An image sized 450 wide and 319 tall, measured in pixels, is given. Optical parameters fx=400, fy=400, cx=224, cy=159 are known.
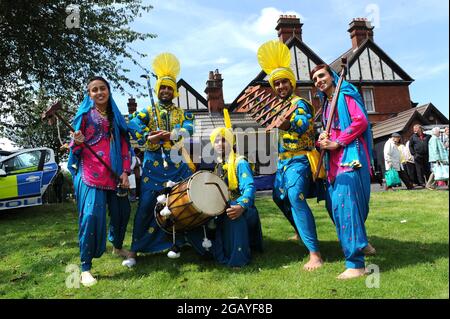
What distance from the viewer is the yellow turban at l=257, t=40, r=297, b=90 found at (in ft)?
14.6

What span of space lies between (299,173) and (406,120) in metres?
19.1

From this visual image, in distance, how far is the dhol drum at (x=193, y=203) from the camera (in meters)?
3.92

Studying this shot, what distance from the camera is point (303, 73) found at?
23.2m

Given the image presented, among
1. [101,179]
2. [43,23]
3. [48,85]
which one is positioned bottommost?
[101,179]

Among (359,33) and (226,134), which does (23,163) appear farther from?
(359,33)

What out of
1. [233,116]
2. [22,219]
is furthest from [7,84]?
[233,116]

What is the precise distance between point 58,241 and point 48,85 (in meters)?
6.96

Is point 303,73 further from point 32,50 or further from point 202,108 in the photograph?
point 32,50

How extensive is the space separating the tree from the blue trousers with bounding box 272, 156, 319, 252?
28.5 ft

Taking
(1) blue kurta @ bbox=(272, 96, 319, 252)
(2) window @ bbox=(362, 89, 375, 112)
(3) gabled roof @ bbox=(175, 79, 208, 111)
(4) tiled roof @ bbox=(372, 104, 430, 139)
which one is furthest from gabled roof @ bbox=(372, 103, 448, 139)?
(1) blue kurta @ bbox=(272, 96, 319, 252)

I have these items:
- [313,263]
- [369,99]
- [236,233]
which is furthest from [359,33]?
[313,263]

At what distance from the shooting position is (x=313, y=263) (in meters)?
3.94
